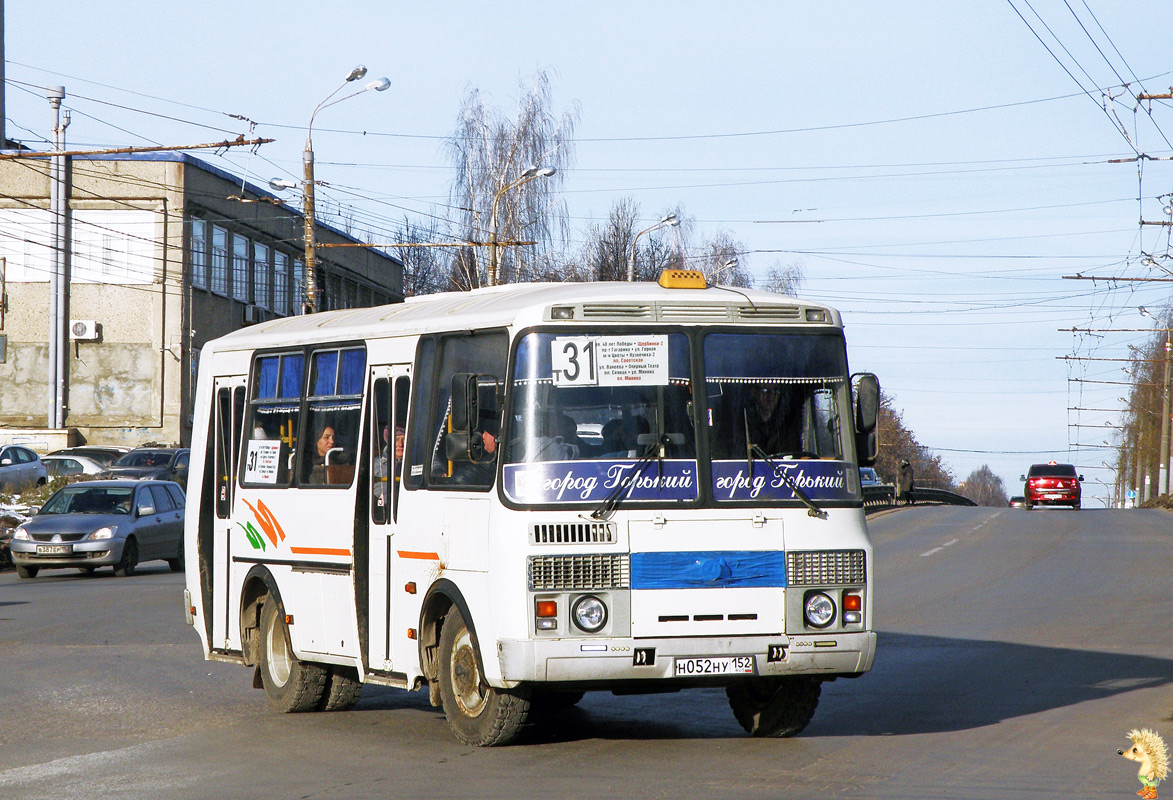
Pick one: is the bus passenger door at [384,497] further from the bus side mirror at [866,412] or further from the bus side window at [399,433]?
the bus side mirror at [866,412]

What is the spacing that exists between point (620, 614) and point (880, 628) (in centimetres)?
858

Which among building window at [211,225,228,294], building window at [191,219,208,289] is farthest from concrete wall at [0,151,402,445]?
building window at [211,225,228,294]

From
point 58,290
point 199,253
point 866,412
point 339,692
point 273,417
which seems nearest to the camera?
point 866,412

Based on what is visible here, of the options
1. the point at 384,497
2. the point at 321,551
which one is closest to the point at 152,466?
the point at 321,551

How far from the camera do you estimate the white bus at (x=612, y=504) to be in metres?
8.48

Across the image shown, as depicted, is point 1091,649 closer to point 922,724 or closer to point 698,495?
point 922,724

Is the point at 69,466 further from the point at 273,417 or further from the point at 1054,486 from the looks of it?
the point at 1054,486

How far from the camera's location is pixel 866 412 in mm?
9180

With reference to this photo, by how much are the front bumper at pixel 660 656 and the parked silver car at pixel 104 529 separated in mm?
18332

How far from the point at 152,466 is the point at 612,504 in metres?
33.3

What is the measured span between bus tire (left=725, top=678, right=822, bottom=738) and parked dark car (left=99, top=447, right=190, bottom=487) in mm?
29823

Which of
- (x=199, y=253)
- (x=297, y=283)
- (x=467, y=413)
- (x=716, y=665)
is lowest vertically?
(x=716, y=665)

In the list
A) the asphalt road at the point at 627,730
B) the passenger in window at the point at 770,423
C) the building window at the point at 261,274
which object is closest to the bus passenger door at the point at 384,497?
the asphalt road at the point at 627,730

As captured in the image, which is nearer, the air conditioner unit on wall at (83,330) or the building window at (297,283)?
the air conditioner unit on wall at (83,330)
